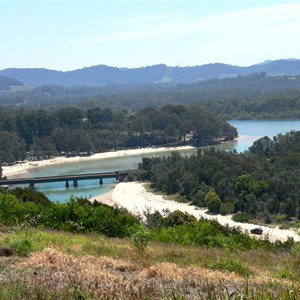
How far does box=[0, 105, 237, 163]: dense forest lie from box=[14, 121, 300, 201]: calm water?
20.2 ft

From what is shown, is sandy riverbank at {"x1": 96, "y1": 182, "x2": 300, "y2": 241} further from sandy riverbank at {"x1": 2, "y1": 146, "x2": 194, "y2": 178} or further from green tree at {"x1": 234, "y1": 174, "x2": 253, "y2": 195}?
sandy riverbank at {"x1": 2, "y1": 146, "x2": 194, "y2": 178}

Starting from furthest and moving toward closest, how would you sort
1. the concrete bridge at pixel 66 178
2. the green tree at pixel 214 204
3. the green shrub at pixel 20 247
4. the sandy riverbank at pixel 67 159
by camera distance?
the sandy riverbank at pixel 67 159
the concrete bridge at pixel 66 178
the green tree at pixel 214 204
the green shrub at pixel 20 247

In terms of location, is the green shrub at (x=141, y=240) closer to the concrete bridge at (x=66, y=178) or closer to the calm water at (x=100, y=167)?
the calm water at (x=100, y=167)

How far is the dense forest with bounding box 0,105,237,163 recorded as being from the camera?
8325 centimetres

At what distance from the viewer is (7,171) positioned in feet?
224

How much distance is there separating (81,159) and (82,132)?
289 inches

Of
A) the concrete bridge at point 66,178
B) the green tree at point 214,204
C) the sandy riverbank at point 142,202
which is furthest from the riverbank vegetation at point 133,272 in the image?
the concrete bridge at point 66,178

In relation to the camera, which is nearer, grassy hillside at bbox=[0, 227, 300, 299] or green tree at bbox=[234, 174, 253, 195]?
grassy hillside at bbox=[0, 227, 300, 299]

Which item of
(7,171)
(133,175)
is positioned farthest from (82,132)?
(133,175)

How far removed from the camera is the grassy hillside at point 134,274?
373cm

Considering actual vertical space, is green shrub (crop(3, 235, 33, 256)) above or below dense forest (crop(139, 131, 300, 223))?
above

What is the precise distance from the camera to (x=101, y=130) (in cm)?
8975

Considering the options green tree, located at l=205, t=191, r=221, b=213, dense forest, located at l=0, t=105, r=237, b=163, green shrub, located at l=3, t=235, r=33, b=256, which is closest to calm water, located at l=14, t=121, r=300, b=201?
dense forest, located at l=0, t=105, r=237, b=163

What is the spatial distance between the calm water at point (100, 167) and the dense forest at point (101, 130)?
615cm
